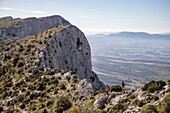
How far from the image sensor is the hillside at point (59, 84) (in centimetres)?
4000

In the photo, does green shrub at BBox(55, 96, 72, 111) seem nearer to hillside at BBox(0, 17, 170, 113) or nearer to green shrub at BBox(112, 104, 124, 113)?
hillside at BBox(0, 17, 170, 113)

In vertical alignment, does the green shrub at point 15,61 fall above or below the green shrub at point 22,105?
above

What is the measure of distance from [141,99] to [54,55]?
48411 mm

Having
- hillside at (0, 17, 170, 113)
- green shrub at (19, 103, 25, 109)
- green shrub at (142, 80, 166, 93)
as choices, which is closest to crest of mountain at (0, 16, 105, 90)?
hillside at (0, 17, 170, 113)

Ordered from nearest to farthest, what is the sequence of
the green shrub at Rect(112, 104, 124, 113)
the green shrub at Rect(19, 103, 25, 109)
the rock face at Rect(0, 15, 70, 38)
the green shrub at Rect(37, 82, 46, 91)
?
the green shrub at Rect(112, 104, 124, 113)
the green shrub at Rect(19, 103, 25, 109)
the green shrub at Rect(37, 82, 46, 91)
the rock face at Rect(0, 15, 70, 38)

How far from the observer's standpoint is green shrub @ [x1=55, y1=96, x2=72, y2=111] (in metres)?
47.4

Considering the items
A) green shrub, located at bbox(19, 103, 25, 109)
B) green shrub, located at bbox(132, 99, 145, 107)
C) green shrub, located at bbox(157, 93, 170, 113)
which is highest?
green shrub, located at bbox(157, 93, 170, 113)

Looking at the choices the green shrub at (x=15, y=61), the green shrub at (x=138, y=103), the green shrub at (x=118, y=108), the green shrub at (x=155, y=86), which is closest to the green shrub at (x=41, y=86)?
the green shrub at (x=15, y=61)

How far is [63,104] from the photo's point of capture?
47.9 meters

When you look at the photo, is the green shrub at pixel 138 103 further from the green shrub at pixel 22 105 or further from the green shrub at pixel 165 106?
the green shrub at pixel 22 105

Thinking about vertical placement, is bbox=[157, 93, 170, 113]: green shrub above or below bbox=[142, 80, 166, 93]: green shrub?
below

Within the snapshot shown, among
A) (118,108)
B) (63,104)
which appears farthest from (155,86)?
(63,104)

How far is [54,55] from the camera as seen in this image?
83.6m

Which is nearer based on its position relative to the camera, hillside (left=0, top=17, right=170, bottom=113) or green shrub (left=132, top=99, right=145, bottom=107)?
green shrub (left=132, top=99, right=145, bottom=107)
